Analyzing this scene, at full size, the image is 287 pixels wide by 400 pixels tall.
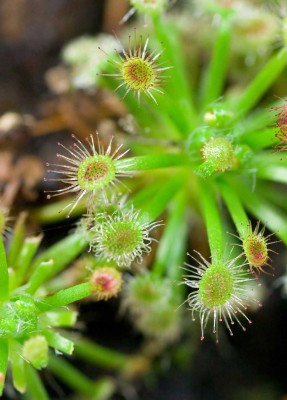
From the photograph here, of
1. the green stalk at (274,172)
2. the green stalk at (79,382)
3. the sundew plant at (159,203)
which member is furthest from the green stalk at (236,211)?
the green stalk at (79,382)

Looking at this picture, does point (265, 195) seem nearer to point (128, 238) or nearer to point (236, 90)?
point (236, 90)

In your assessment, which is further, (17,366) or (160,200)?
(160,200)

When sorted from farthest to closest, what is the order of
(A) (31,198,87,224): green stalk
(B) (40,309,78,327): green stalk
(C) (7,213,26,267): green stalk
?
(A) (31,198,87,224): green stalk, (C) (7,213,26,267): green stalk, (B) (40,309,78,327): green stalk

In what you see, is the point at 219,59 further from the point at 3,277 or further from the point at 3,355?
the point at 3,355

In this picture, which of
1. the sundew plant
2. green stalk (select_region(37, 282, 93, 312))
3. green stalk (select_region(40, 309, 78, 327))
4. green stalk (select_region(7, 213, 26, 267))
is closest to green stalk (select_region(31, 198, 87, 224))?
the sundew plant

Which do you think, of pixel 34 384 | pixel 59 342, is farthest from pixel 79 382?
pixel 59 342

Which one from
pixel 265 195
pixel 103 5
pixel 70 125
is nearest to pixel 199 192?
pixel 265 195

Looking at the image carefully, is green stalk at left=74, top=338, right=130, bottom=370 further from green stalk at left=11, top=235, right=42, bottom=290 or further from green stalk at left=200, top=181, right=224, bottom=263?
green stalk at left=200, top=181, right=224, bottom=263
